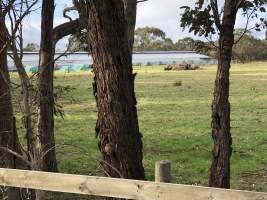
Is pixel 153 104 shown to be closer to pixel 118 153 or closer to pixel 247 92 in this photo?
pixel 247 92

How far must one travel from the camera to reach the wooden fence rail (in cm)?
340

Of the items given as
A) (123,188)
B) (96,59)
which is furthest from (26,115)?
(123,188)

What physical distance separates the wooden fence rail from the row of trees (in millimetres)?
1087

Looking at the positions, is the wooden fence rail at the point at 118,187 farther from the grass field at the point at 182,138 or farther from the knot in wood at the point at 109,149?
the grass field at the point at 182,138

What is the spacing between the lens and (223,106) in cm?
715

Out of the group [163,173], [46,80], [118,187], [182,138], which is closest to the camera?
[118,187]

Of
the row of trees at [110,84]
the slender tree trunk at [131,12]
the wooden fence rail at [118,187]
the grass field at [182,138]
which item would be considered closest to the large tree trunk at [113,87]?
the row of trees at [110,84]

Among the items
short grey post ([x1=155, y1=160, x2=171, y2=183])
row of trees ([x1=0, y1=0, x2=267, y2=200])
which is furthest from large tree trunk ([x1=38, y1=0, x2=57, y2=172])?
short grey post ([x1=155, y1=160, x2=171, y2=183])

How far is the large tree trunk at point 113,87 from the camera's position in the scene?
5.08 m

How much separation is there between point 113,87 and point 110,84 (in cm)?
4

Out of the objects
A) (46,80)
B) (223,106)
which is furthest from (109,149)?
(46,80)

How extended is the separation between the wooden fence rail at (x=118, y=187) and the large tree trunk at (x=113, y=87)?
3.56 feet

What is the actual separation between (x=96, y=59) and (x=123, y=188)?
5.66 feet

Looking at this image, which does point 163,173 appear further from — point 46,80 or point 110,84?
point 46,80
